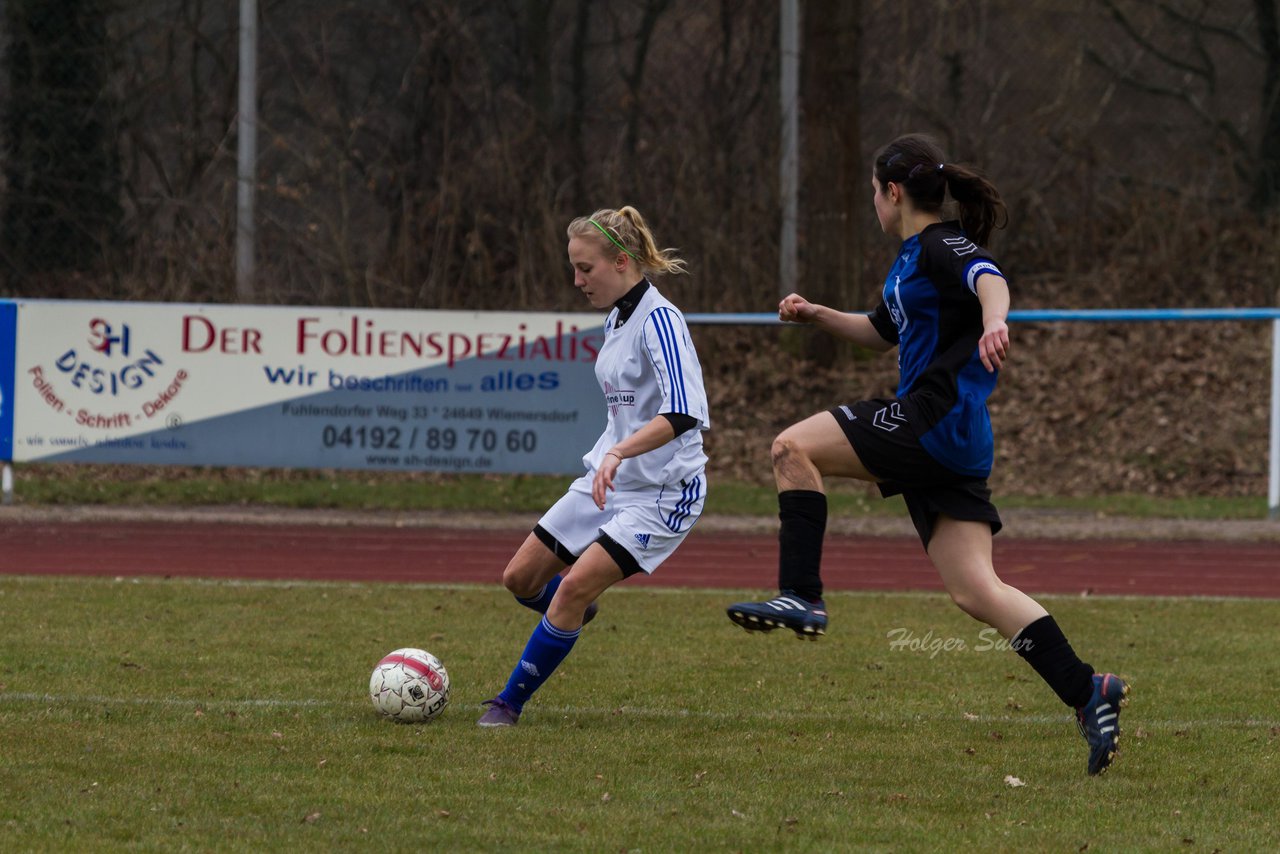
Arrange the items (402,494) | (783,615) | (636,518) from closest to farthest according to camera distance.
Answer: (783,615), (636,518), (402,494)

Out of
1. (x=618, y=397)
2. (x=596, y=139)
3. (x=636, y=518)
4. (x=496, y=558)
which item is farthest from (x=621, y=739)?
(x=596, y=139)

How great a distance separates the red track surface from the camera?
10.6 m

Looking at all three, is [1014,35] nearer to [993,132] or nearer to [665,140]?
[993,132]

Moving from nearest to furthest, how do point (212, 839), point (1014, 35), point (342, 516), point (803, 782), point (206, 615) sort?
point (212, 839) < point (803, 782) < point (206, 615) < point (342, 516) < point (1014, 35)

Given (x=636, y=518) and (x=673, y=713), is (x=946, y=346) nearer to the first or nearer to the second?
(x=636, y=518)

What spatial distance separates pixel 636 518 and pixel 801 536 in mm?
936

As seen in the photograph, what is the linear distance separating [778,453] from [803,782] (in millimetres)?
1008

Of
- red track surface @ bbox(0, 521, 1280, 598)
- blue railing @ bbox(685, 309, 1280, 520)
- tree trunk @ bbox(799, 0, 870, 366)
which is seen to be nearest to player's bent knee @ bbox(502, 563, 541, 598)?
red track surface @ bbox(0, 521, 1280, 598)

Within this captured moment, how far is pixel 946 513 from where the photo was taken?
203 inches

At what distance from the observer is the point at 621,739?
5.67m

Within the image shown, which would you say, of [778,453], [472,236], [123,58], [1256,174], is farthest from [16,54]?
[778,453]

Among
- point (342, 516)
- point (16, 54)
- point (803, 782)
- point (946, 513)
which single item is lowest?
point (342, 516)

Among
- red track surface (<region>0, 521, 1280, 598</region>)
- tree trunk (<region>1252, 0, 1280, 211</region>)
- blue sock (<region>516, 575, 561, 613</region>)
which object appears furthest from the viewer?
tree trunk (<region>1252, 0, 1280, 211</region>)

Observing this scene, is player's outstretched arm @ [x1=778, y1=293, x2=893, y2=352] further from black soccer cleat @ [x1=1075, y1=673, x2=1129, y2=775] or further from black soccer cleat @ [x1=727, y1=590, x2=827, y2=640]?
black soccer cleat @ [x1=1075, y1=673, x2=1129, y2=775]
